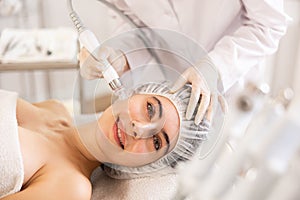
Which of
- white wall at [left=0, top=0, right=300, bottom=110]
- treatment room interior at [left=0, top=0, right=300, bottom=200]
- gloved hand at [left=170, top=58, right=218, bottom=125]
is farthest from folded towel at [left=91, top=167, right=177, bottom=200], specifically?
white wall at [left=0, top=0, right=300, bottom=110]

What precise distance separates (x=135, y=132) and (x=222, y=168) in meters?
0.59

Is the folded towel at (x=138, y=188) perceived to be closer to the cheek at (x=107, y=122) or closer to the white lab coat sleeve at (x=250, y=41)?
the cheek at (x=107, y=122)

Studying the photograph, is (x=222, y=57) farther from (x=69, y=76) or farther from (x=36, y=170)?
(x=69, y=76)

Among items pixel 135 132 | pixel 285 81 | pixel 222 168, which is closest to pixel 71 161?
pixel 135 132

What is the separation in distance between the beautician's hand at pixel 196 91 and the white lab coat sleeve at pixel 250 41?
109mm

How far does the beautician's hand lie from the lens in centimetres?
114

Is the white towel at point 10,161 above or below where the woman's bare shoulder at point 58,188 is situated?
above

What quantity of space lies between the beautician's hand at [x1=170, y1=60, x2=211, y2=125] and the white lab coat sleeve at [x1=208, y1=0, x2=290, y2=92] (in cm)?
11

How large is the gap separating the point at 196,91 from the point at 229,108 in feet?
0.37

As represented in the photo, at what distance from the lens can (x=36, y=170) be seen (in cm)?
121

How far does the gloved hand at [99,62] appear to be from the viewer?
125 centimetres

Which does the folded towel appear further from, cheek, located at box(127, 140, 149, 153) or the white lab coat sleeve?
the white lab coat sleeve

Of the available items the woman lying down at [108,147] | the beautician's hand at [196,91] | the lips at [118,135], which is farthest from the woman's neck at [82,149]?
the beautician's hand at [196,91]

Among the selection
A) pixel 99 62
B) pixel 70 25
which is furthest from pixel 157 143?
pixel 70 25
